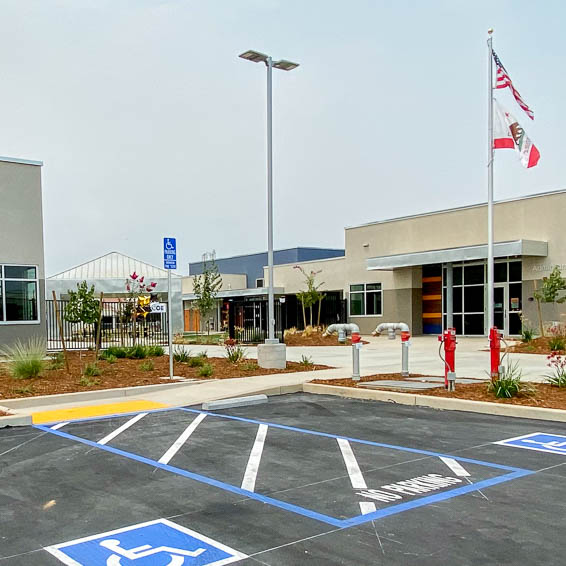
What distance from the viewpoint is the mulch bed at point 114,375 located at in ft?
43.3

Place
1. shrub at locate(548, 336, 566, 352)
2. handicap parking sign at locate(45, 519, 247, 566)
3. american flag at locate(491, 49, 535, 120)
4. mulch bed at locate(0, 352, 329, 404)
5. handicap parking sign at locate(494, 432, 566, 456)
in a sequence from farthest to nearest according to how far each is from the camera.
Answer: american flag at locate(491, 49, 535, 120) < shrub at locate(548, 336, 566, 352) < mulch bed at locate(0, 352, 329, 404) < handicap parking sign at locate(494, 432, 566, 456) < handicap parking sign at locate(45, 519, 247, 566)

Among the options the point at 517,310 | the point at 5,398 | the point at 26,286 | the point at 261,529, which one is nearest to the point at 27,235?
the point at 26,286

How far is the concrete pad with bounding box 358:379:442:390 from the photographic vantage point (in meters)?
12.9

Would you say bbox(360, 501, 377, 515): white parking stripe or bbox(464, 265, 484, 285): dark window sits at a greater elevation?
bbox(464, 265, 484, 285): dark window

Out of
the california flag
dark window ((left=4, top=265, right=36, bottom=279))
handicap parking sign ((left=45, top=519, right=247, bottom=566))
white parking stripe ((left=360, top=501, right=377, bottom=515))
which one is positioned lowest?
handicap parking sign ((left=45, top=519, right=247, bottom=566))

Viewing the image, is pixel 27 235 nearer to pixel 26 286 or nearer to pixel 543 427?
pixel 26 286

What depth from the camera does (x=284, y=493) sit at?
20.3 ft

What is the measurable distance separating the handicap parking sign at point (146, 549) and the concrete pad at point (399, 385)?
8.29 meters

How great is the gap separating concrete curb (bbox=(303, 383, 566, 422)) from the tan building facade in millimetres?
17442

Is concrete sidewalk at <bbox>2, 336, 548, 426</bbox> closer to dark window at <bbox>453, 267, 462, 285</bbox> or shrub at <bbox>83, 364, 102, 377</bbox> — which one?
shrub at <bbox>83, 364, 102, 377</bbox>

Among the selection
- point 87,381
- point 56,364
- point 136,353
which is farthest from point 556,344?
point 56,364

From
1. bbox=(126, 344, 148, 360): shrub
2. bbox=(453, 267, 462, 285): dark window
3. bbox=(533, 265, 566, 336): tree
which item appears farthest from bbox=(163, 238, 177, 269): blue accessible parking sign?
bbox=(453, 267, 462, 285): dark window

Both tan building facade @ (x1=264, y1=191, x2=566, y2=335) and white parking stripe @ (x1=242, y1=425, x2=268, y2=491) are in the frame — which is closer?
white parking stripe @ (x1=242, y1=425, x2=268, y2=491)

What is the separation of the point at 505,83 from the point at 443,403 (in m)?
16.4
